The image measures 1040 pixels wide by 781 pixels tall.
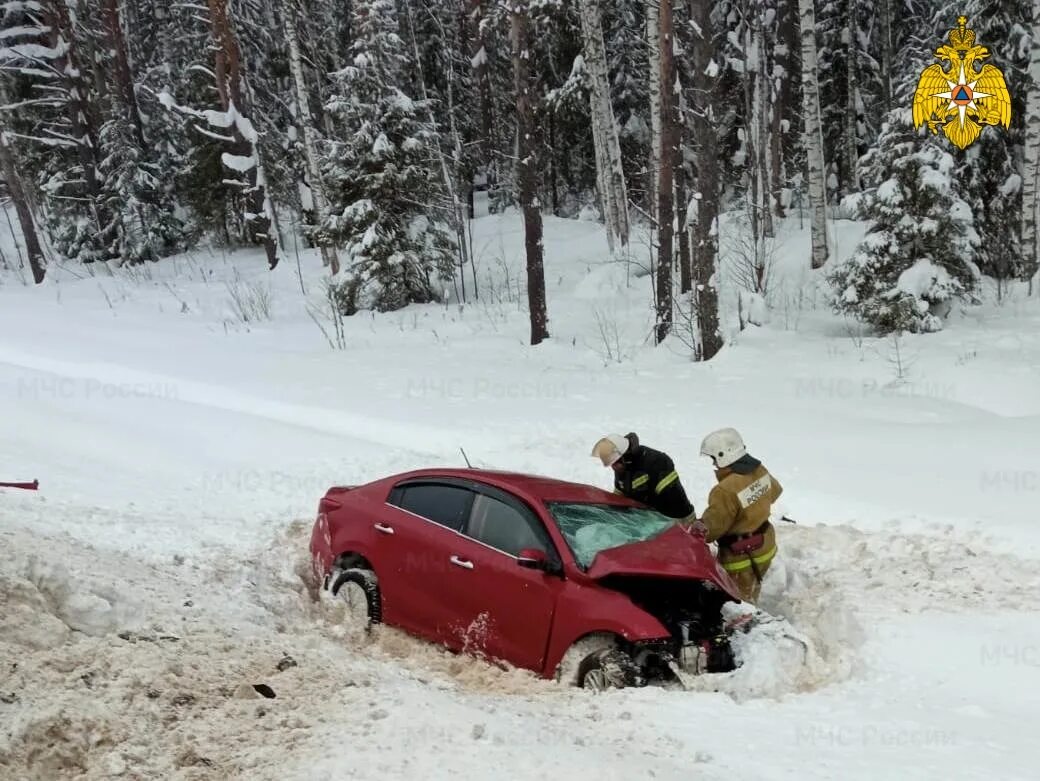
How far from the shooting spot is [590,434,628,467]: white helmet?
Result: 279 inches

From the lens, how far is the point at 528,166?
1662 centimetres

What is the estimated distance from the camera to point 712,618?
5832 millimetres

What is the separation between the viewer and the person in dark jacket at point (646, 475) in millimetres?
7074

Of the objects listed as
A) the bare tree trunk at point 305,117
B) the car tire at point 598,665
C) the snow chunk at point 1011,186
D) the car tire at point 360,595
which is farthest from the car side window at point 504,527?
the snow chunk at point 1011,186

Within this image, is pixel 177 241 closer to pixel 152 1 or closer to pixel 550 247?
pixel 152 1

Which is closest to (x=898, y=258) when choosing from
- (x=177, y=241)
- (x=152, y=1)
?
(x=177, y=241)

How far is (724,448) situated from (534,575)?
6.92 feet

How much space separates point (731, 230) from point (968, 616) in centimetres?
1984

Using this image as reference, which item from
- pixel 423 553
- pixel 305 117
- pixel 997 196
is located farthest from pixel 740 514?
pixel 305 117

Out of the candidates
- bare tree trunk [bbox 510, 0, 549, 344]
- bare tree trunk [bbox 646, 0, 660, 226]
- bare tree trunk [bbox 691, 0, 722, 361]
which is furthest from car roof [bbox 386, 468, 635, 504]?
bare tree trunk [bbox 646, 0, 660, 226]

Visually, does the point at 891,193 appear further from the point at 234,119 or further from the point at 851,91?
the point at 234,119

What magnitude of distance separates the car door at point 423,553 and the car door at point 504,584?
133 mm

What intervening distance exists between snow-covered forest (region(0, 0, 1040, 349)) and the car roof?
353 inches

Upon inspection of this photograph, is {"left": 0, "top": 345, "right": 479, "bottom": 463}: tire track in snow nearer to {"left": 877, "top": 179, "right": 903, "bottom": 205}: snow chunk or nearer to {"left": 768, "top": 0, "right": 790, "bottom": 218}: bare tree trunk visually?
{"left": 877, "top": 179, "right": 903, "bottom": 205}: snow chunk
